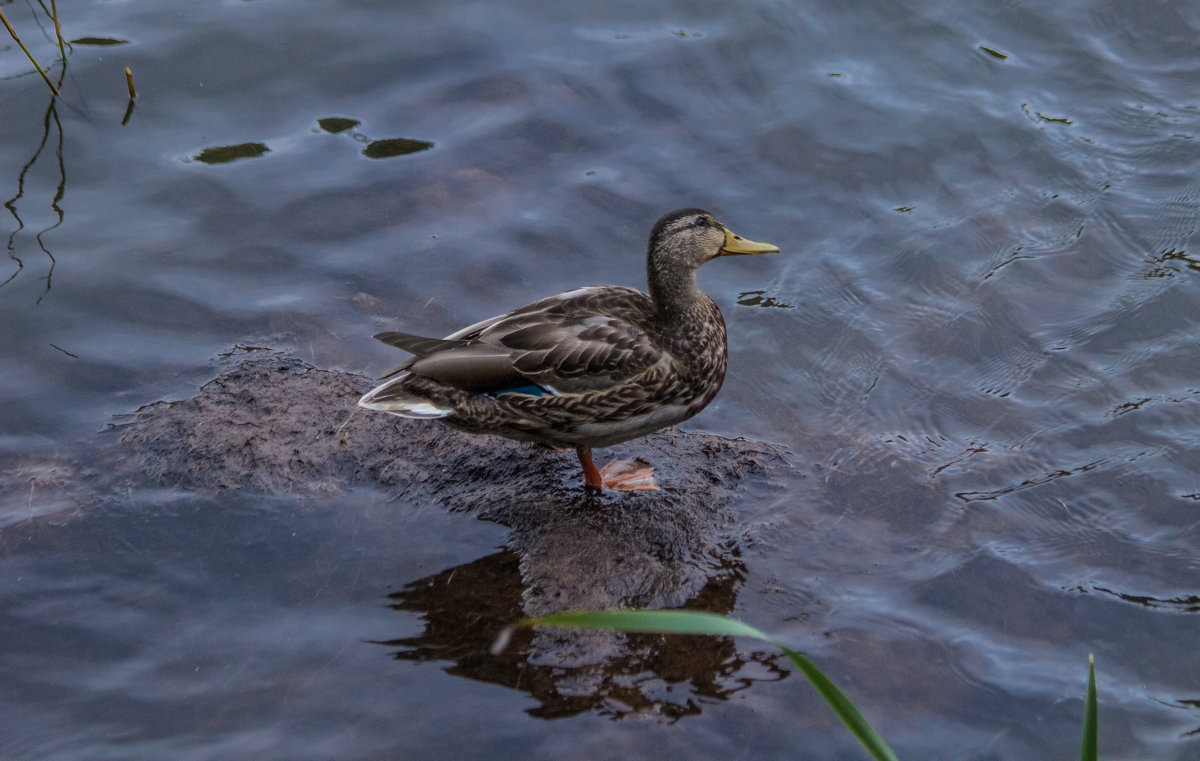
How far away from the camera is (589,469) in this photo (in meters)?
5.44

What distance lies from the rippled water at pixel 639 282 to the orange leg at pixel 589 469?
1.87ft

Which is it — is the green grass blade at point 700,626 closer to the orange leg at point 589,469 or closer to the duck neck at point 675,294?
the orange leg at point 589,469

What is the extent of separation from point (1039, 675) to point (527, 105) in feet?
18.5

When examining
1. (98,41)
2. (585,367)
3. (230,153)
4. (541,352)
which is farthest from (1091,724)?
(98,41)

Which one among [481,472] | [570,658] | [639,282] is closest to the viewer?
[570,658]

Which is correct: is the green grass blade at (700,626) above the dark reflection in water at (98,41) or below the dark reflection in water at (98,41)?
above

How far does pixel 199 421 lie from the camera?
5.59m

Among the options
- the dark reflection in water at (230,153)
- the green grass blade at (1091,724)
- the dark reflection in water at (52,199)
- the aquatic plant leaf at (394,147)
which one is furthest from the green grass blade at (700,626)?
the dark reflection in water at (230,153)

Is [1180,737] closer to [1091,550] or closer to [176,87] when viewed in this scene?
[1091,550]

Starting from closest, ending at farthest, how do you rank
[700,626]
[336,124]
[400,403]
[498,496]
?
[700,626]
[400,403]
[498,496]
[336,124]

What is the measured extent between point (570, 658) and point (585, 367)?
1397 mm

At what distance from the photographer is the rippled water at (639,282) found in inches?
173

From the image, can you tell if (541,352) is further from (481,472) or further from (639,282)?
(639,282)

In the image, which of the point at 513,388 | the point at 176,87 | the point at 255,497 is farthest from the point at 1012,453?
the point at 176,87
